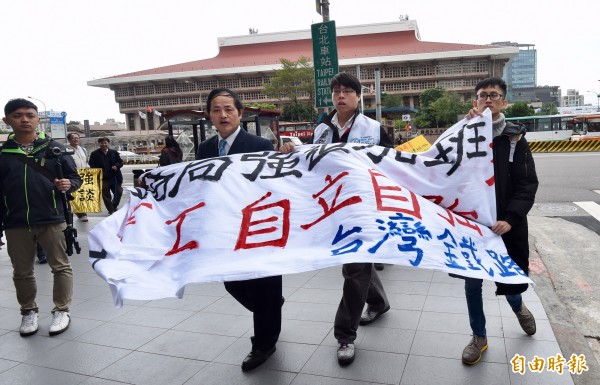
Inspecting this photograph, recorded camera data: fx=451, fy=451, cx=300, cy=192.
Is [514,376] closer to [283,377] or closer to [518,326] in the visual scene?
[518,326]

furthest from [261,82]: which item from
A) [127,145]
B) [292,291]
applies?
[292,291]

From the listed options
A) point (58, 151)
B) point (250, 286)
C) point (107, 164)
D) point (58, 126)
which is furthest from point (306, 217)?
point (58, 126)

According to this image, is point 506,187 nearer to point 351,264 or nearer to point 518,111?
point 351,264

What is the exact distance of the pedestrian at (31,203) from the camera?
3521 mm

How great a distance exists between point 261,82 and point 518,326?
63.3 m

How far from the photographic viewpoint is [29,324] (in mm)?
3652

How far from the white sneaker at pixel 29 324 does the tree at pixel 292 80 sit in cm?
4870

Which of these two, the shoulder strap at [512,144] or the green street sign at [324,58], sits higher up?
the green street sign at [324,58]

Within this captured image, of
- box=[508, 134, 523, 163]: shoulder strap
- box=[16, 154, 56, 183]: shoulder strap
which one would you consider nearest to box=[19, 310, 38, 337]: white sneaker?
box=[16, 154, 56, 183]: shoulder strap

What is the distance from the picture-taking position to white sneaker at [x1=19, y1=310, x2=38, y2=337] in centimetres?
361

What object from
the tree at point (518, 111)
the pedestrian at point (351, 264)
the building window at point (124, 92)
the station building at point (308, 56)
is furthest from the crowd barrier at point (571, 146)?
the building window at point (124, 92)

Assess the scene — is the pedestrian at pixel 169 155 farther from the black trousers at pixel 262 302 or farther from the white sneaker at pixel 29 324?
the black trousers at pixel 262 302

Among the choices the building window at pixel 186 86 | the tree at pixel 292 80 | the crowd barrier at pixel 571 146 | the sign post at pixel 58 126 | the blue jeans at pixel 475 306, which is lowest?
the crowd barrier at pixel 571 146

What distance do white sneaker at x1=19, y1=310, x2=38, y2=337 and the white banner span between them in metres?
1.71
